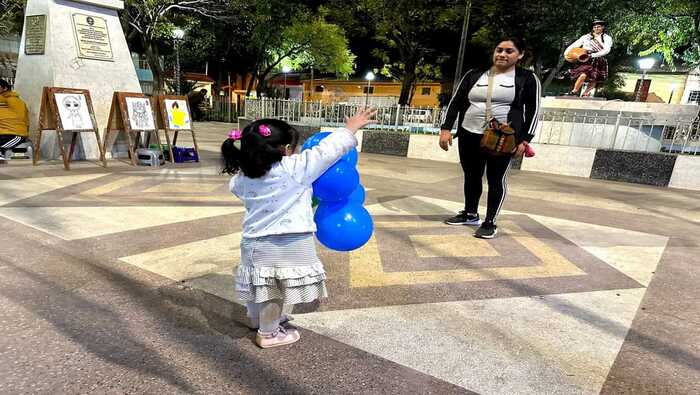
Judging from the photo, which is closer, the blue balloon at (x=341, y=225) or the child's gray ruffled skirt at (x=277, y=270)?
the child's gray ruffled skirt at (x=277, y=270)

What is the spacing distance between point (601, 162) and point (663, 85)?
35.0m

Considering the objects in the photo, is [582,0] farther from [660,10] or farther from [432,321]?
[432,321]

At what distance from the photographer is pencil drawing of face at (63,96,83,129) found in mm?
6453

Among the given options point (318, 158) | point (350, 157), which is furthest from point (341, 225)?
point (318, 158)

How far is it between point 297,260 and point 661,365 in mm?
1882

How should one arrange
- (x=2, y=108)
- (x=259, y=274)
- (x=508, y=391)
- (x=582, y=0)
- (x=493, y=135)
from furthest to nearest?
(x=582, y=0) → (x=2, y=108) → (x=493, y=135) → (x=259, y=274) → (x=508, y=391)

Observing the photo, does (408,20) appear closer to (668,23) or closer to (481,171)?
(668,23)

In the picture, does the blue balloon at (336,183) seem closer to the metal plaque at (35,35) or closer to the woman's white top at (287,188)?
the woman's white top at (287,188)

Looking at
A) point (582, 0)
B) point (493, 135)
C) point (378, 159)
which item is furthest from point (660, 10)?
point (493, 135)

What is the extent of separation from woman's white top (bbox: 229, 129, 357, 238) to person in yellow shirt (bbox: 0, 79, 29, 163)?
6595 mm

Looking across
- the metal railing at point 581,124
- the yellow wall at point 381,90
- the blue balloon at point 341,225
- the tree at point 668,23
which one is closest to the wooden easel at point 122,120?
the metal railing at point 581,124

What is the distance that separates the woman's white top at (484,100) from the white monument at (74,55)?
6.39 metres

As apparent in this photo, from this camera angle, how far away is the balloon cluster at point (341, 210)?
221 centimetres

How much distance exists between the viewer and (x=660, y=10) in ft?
39.4
